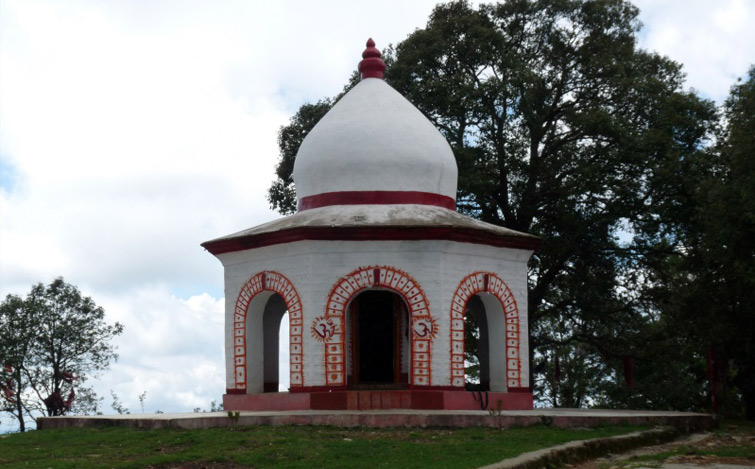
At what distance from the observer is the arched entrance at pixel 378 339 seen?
19688 mm

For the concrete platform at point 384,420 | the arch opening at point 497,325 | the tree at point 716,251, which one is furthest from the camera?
the tree at point 716,251

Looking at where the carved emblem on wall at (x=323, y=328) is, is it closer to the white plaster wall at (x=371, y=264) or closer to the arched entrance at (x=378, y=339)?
the white plaster wall at (x=371, y=264)

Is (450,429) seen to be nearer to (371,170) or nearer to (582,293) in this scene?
(371,170)

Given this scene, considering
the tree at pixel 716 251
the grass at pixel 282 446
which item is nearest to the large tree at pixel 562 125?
the tree at pixel 716 251

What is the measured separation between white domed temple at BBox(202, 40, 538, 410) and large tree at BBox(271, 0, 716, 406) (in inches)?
209

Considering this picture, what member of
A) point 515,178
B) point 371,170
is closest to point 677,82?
point 515,178

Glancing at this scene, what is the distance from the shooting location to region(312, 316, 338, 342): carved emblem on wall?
1794 cm

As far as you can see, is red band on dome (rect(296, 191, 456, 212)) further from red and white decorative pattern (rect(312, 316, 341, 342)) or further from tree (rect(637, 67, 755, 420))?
tree (rect(637, 67, 755, 420))

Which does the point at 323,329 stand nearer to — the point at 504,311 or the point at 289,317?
the point at 289,317

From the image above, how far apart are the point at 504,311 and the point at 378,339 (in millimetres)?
2647

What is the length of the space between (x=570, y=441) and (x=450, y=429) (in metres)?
2.08

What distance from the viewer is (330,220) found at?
18562 mm

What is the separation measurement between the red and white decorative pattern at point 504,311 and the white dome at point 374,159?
86.3 inches

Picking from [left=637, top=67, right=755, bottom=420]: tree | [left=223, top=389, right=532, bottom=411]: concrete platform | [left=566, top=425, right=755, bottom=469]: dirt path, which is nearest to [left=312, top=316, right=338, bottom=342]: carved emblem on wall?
[left=223, top=389, right=532, bottom=411]: concrete platform
